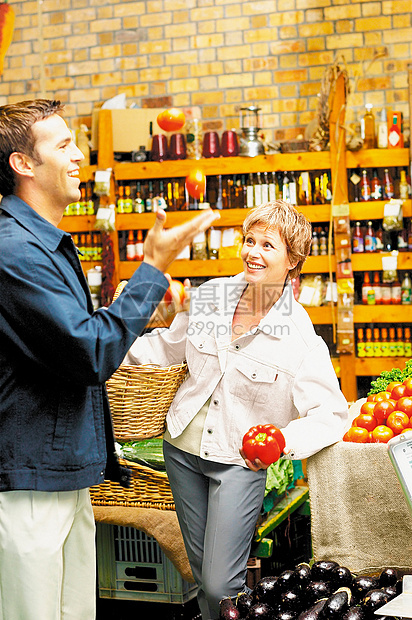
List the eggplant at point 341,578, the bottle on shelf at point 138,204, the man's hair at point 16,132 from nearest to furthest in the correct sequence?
the man's hair at point 16,132
the eggplant at point 341,578
the bottle on shelf at point 138,204

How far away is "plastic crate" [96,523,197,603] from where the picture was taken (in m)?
3.11

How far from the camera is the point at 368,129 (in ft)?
19.3

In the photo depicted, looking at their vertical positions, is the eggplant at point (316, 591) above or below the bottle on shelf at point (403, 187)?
below

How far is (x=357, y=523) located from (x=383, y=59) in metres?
5.04

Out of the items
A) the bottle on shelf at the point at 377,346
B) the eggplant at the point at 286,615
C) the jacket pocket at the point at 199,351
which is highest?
the jacket pocket at the point at 199,351

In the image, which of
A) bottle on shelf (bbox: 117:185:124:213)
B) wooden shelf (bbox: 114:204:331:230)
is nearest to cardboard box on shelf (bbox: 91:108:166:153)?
bottle on shelf (bbox: 117:185:124:213)

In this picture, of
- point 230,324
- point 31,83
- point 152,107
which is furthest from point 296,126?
point 230,324

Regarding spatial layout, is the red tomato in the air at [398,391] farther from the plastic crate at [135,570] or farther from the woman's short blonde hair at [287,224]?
the plastic crate at [135,570]

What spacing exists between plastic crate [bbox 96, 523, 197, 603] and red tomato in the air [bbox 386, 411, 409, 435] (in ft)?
4.10

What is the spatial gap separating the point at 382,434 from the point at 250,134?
13.3ft

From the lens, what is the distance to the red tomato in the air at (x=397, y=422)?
2342mm

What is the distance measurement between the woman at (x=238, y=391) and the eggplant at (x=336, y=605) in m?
0.43

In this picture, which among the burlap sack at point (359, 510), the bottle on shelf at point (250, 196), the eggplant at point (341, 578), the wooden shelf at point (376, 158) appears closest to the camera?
the eggplant at point (341, 578)

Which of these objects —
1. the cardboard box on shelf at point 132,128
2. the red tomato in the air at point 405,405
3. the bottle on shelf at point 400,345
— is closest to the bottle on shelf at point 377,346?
the bottle on shelf at point 400,345
